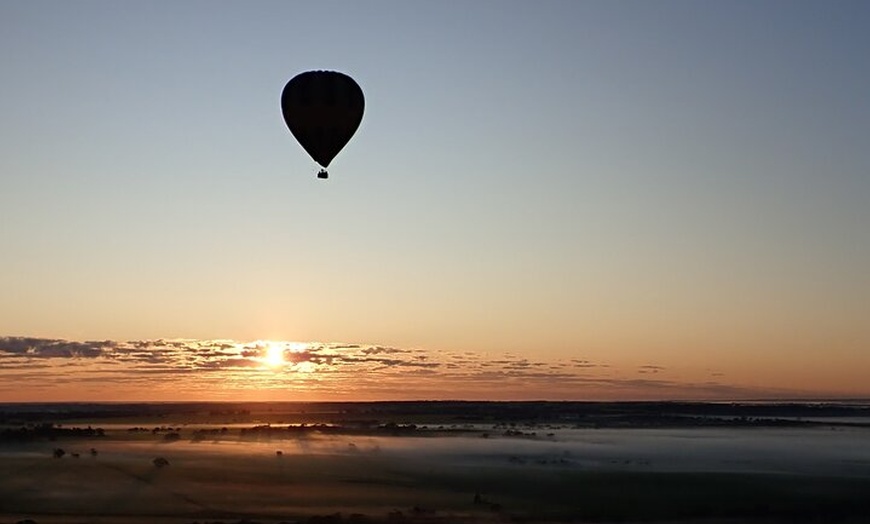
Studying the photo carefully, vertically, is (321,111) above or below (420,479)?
above

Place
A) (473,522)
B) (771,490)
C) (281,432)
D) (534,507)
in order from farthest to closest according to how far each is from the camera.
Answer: (281,432) < (771,490) < (534,507) < (473,522)

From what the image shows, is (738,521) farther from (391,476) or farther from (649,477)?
(391,476)

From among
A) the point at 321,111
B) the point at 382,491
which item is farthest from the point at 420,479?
the point at 321,111

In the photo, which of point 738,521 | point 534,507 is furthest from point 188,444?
point 738,521

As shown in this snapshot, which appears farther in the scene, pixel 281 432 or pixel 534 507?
pixel 281 432

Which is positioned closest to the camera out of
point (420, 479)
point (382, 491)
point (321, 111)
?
point (321, 111)

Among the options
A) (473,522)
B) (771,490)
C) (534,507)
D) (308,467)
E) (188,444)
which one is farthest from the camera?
(188,444)

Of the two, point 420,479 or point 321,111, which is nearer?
point 321,111

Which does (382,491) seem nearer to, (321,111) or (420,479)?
(420,479)

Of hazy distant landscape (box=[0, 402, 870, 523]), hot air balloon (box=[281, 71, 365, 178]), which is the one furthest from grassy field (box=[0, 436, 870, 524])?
hot air balloon (box=[281, 71, 365, 178])
